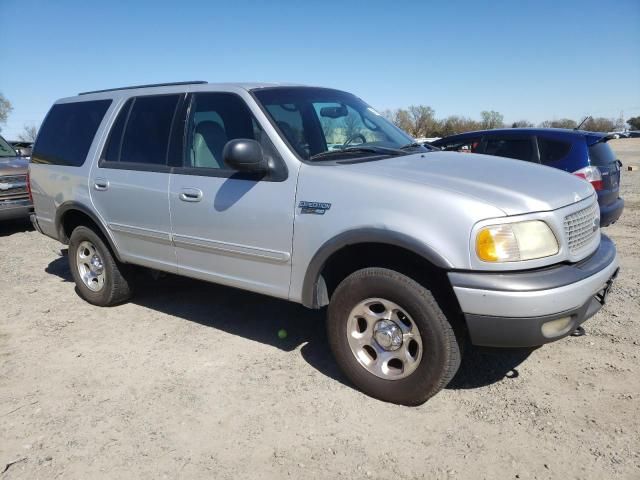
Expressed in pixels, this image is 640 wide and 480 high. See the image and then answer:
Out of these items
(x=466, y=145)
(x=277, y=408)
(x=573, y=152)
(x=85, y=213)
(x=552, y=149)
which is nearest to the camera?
(x=277, y=408)

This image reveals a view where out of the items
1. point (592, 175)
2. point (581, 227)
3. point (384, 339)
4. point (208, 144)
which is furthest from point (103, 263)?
point (592, 175)

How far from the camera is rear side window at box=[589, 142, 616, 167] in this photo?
6394 millimetres

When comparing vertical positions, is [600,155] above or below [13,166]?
above

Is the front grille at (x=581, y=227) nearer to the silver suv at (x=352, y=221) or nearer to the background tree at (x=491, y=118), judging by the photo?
the silver suv at (x=352, y=221)

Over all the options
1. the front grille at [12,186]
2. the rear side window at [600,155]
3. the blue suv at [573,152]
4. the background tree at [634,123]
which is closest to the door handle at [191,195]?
the blue suv at [573,152]

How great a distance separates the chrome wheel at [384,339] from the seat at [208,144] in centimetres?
155

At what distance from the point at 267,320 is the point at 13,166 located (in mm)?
6955

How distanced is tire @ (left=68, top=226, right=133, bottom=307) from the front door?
44.3 inches

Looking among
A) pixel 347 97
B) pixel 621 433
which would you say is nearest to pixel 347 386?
pixel 621 433

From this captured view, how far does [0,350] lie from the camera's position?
166 inches

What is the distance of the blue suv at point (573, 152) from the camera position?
6.18m

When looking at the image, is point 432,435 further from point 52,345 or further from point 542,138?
point 542,138

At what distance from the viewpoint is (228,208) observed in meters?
3.69

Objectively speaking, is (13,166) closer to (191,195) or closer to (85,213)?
(85,213)
